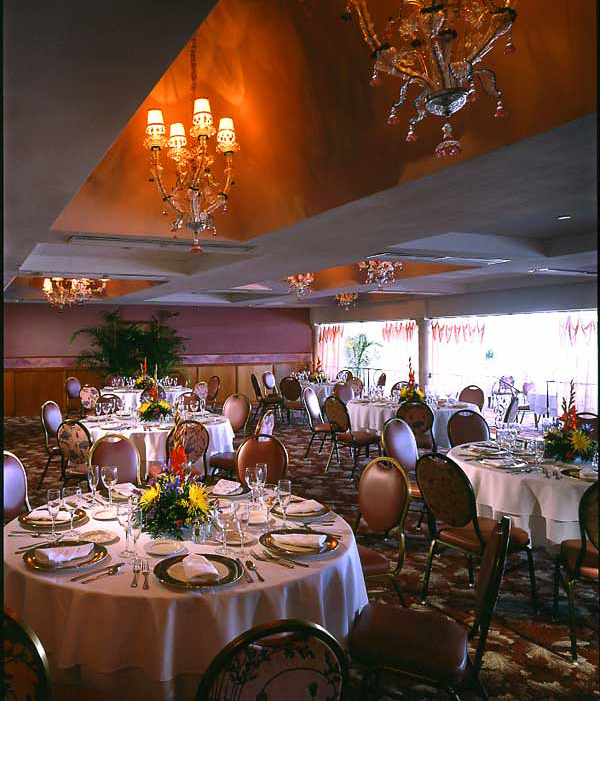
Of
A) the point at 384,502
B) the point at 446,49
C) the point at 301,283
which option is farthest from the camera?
the point at 301,283

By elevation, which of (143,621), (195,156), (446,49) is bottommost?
(143,621)

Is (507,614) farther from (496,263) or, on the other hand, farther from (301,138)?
(496,263)

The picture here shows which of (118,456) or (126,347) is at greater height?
(126,347)

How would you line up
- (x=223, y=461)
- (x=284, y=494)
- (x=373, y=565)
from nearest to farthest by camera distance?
(x=284, y=494) → (x=373, y=565) → (x=223, y=461)

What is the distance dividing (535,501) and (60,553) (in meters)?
3.18

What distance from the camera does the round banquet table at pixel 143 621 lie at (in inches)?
87.9

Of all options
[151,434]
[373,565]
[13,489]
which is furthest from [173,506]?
[151,434]

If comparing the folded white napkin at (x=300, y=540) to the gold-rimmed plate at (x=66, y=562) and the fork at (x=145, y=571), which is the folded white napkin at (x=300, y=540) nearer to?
the fork at (x=145, y=571)

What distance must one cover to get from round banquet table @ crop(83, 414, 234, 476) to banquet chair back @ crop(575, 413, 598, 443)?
3.60 m

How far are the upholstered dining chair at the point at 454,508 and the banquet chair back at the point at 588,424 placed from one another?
4.32 ft

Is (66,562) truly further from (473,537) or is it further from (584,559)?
(584,559)

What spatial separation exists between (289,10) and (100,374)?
1252 cm

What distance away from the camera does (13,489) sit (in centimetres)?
402
